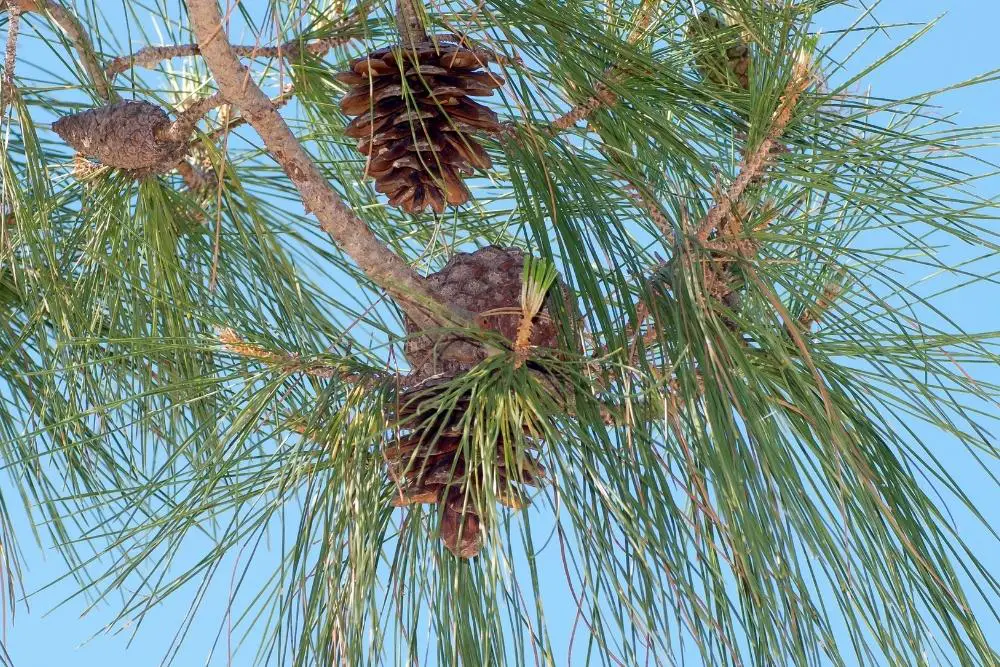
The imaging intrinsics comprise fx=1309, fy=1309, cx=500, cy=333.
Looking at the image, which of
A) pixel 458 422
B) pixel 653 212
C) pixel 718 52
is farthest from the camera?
pixel 718 52

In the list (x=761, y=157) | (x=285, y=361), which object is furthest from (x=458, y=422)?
(x=761, y=157)

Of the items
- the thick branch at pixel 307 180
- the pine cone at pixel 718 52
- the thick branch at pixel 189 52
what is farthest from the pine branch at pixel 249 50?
the pine cone at pixel 718 52

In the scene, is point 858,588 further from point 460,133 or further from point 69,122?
point 69,122

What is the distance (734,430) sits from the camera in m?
0.69

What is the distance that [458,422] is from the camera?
2.46 feet

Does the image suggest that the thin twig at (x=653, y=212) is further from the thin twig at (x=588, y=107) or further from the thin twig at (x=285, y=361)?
the thin twig at (x=285, y=361)

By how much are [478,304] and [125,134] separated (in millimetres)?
270

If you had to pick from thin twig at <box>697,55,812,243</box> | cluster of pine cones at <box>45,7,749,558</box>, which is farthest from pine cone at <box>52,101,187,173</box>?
thin twig at <box>697,55,812,243</box>

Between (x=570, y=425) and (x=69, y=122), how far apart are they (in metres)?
0.43

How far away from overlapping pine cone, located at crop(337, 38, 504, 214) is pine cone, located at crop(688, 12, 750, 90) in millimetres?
194

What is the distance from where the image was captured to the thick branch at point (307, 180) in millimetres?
733

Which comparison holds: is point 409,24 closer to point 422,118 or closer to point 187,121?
point 422,118

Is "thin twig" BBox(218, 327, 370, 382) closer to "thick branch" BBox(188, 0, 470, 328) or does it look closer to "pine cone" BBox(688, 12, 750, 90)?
"thick branch" BBox(188, 0, 470, 328)

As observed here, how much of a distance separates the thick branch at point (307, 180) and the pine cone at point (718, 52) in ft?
0.89
